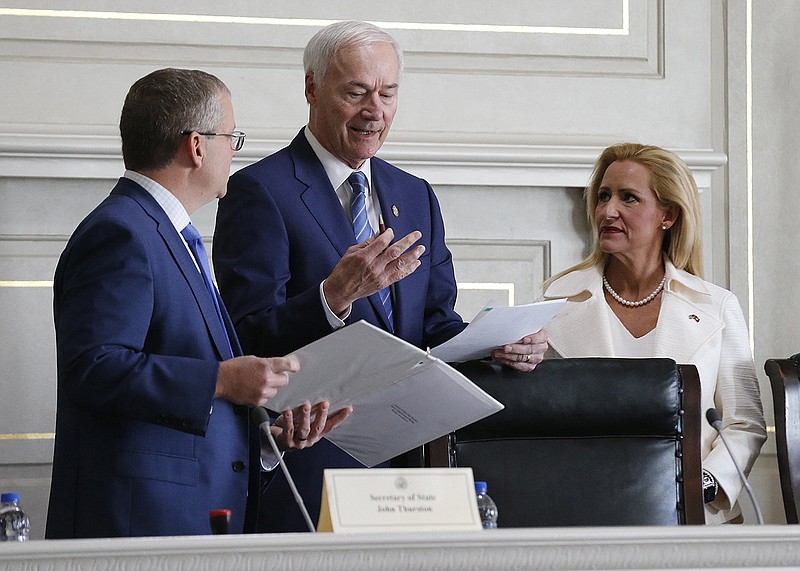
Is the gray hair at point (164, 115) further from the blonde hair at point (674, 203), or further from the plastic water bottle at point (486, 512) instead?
the blonde hair at point (674, 203)

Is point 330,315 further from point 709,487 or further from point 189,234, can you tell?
point 709,487

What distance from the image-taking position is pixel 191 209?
2.19m

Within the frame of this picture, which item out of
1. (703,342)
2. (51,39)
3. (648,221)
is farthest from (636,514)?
(51,39)

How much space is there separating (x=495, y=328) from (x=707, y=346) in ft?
3.36

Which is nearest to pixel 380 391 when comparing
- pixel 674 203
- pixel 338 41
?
pixel 338 41

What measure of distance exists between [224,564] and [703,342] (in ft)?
6.52

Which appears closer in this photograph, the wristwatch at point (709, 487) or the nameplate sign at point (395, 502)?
the nameplate sign at point (395, 502)

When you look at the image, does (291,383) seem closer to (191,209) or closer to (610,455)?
(191,209)

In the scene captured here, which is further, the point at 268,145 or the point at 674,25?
the point at 674,25

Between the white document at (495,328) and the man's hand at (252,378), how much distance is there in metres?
0.46

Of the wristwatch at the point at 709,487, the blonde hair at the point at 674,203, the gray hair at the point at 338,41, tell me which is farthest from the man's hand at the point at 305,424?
the blonde hair at the point at 674,203

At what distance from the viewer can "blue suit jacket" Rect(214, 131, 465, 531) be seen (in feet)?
8.09

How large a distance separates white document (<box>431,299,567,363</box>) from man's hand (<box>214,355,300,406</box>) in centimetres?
46

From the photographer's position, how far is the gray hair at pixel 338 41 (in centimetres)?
272
